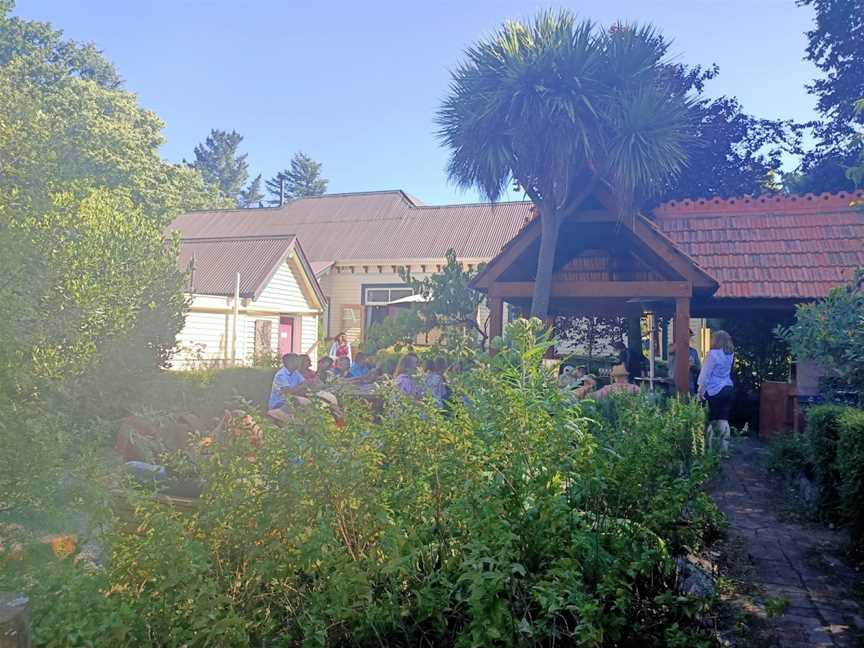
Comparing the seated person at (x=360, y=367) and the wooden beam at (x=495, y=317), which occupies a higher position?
the wooden beam at (x=495, y=317)

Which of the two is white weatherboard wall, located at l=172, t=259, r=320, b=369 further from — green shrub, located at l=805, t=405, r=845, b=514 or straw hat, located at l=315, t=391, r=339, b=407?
green shrub, located at l=805, t=405, r=845, b=514

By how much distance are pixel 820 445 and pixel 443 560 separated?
4220 millimetres

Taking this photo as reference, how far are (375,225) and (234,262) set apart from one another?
28.4 feet

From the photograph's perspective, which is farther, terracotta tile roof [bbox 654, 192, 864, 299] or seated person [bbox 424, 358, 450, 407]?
terracotta tile roof [bbox 654, 192, 864, 299]

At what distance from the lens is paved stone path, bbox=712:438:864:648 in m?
3.53

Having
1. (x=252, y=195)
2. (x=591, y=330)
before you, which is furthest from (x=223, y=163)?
(x=591, y=330)

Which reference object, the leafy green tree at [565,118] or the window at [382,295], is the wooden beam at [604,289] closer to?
the leafy green tree at [565,118]

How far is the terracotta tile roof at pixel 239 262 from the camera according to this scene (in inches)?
867

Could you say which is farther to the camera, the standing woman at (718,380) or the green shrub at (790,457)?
the standing woman at (718,380)

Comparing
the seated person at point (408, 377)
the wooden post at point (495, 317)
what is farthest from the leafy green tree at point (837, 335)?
the wooden post at point (495, 317)

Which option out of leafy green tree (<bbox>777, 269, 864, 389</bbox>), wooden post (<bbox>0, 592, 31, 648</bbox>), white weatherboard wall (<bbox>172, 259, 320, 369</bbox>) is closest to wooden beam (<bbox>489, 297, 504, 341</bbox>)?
leafy green tree (<bbox>777, 269, 864, 389</bbox>)

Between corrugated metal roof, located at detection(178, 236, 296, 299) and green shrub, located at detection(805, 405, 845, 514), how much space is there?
17934 millimetres

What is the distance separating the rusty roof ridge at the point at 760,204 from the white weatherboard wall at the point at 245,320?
11.2 meters

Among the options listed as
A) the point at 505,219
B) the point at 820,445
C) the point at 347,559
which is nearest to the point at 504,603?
the point at 347,559
